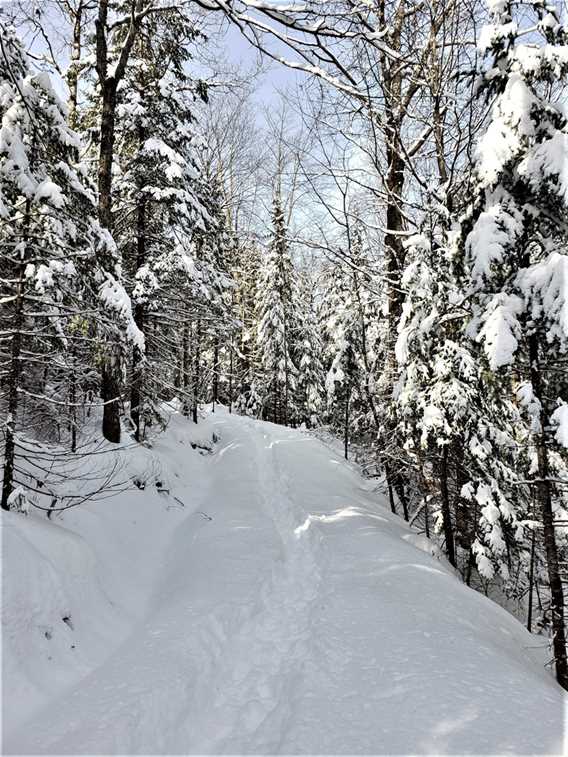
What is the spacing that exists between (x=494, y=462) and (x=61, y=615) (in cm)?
780

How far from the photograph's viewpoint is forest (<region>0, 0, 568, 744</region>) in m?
5.39

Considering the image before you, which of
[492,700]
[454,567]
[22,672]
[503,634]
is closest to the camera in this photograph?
[492,700]

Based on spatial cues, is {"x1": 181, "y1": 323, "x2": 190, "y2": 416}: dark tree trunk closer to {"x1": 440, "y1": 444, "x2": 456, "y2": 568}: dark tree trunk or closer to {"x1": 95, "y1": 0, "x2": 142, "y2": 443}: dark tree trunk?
{"x1": 95, "y1": 0, "x2": 142, "y2": 443}: dark tree trunk

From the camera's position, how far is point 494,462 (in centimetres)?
888

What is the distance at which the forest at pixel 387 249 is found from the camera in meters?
5.39

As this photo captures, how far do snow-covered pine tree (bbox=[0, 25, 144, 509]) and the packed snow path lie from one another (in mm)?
2820

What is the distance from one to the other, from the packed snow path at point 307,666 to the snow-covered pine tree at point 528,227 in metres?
1.69

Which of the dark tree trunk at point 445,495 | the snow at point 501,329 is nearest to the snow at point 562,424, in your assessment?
the snow at point 501,329

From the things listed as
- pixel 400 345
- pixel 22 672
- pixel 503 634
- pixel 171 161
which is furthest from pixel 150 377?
pixel 503 634

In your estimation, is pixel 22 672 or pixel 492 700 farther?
pixel 22 672

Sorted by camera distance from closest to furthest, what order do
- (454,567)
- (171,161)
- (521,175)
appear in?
(521,175) < (454,567) < (171,161)

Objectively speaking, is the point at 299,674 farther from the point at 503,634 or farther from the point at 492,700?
the point at 503,634

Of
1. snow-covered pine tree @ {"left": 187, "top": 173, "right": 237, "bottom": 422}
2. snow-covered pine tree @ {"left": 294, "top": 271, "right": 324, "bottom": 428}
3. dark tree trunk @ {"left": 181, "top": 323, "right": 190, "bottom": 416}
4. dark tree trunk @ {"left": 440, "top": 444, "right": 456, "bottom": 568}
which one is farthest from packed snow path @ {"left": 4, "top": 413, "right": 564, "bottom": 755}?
snow-covered pine tree @ {"left": 294, "top": 271, "right": 324, "bottom": 428}

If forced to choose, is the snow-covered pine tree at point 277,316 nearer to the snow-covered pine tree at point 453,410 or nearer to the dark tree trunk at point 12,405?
the snow-covered pine tree at point 453,410
